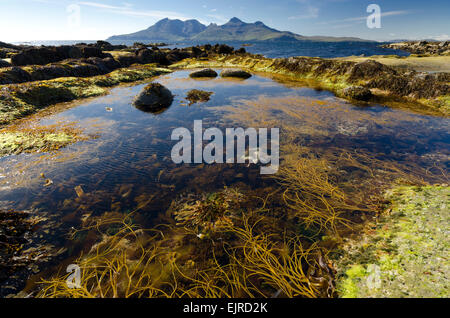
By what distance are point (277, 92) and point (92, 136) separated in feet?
40.7

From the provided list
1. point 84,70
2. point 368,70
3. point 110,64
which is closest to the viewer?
point 368,70

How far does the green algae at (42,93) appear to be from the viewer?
9.42 metres

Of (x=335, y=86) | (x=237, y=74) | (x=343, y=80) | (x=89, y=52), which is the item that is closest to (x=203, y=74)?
(x=237, y=74)

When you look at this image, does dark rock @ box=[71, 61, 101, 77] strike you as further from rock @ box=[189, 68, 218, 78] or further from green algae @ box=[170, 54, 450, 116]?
green algae @ box=[170, 54, 450, 116]

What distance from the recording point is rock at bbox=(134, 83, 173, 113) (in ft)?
37.8

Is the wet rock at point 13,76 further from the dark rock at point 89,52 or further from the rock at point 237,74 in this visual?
the dark rock at point 89,52

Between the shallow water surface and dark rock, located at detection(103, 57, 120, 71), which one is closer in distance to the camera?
the shallow water surface

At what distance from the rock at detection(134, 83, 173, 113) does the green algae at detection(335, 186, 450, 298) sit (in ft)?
36.7

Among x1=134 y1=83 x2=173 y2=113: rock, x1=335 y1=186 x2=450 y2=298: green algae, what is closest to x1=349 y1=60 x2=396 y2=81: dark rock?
x1=335 y1=186 x2=450 y2=298: green algae

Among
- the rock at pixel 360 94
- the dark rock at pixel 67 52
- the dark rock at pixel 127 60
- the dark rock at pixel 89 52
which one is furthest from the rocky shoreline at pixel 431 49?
the dark rock at pixel 67 52

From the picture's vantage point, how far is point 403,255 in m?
2.97

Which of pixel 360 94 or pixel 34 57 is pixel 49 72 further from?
pixel 360 94

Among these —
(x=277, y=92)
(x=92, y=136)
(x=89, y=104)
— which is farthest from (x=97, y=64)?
(x=277, y=92)

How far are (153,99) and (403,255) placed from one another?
42.5 feet
